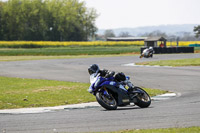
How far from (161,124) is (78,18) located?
5887 inches

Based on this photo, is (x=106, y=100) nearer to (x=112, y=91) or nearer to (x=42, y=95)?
(x=112, y=91)

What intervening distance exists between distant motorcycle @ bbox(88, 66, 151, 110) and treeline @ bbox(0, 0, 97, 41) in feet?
390

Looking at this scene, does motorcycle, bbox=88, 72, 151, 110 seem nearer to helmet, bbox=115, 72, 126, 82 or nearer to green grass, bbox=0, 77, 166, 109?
helmet, bbox=115, 72, 126, 82

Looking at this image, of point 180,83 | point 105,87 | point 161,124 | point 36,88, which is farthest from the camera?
point 180,83

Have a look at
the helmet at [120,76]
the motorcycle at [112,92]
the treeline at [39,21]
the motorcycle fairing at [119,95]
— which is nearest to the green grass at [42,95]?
the motorcycle at [112,92]

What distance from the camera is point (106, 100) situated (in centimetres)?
1284

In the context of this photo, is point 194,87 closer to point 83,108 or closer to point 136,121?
point 83,108

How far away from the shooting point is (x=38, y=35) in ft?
440

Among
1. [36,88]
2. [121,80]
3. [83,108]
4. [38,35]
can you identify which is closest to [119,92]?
[121,80]

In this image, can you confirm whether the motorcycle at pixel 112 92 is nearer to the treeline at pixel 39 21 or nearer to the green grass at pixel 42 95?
the green grass at pixel 42 95

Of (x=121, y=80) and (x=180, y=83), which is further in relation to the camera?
(x=180, y=83)

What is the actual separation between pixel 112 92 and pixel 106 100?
343 millimetres

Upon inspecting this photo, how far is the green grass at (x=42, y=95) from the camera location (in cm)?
1505

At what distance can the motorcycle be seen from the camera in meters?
12.7
